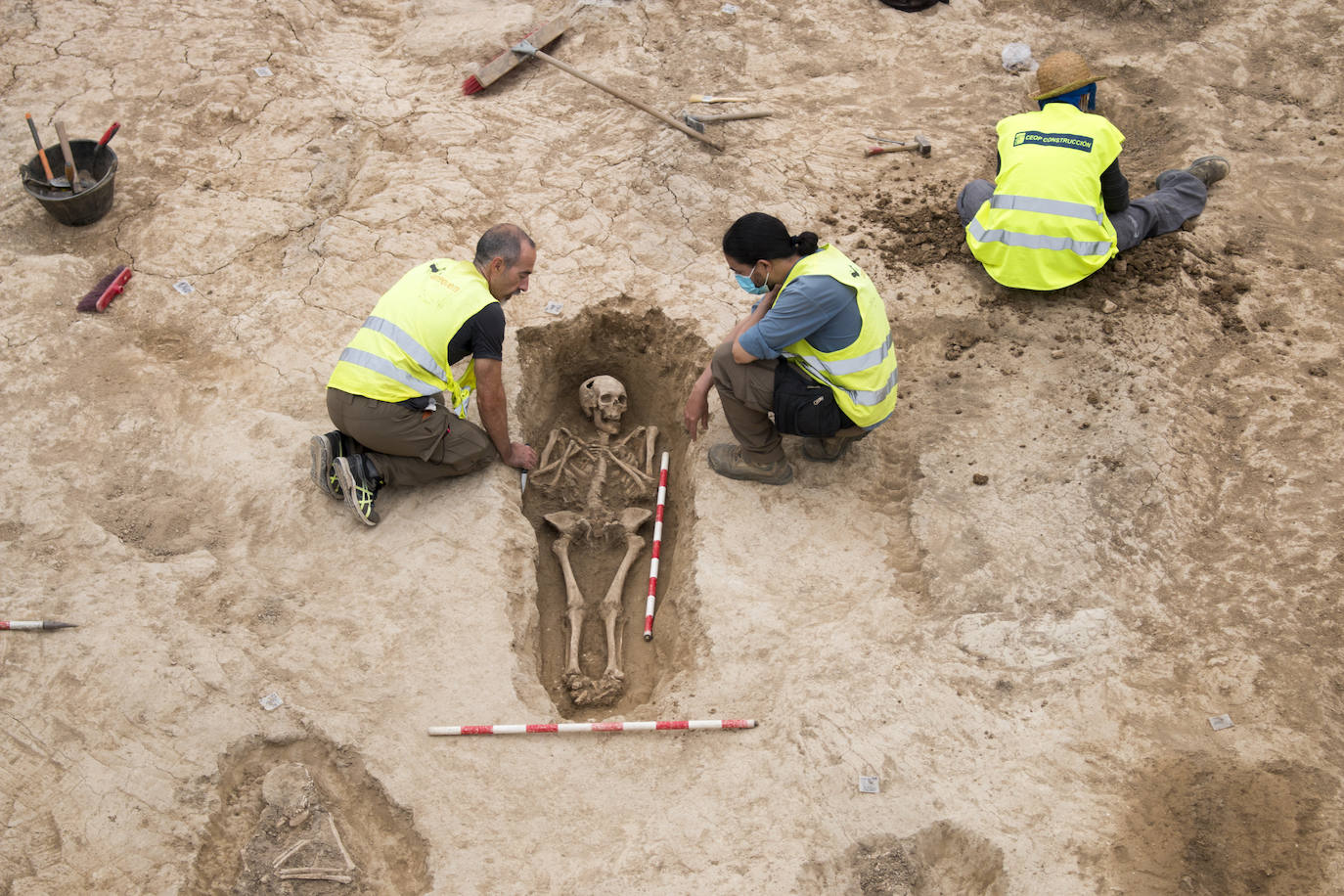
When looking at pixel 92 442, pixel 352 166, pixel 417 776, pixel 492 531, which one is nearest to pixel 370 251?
pixel 352 166

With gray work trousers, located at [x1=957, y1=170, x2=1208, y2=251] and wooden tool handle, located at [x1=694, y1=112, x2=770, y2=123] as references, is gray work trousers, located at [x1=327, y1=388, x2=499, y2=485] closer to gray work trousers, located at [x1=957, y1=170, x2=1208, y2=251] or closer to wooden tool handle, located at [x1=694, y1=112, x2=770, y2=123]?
wooden tool handle, located at [x1=694, y1=112, x2=770, y2=123]

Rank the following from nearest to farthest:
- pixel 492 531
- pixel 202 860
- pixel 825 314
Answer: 1. pixel 202 860
2. pixel 825 314
3. pixel 492 531

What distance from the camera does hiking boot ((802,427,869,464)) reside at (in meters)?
4.79

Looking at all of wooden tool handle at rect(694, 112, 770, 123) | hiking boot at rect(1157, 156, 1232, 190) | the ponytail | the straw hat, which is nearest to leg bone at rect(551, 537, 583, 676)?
the ponytail

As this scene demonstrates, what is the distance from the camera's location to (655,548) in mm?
4828

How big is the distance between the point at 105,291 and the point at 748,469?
389 cm

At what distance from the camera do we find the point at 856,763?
3.61 metres

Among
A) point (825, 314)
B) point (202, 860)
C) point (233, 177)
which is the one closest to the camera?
point (202, 860)

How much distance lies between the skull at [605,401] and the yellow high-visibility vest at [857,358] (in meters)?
1.30

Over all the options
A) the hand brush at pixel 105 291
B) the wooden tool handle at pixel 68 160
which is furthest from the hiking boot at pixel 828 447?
the wooden tool handle at pixel 68 160

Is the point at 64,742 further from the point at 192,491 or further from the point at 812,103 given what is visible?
the point at 812,103

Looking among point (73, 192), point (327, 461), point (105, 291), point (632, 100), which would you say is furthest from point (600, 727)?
point (73, 192)

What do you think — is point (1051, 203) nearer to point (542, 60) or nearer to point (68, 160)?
point (542, 60)

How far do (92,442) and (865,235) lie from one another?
14.6ft
